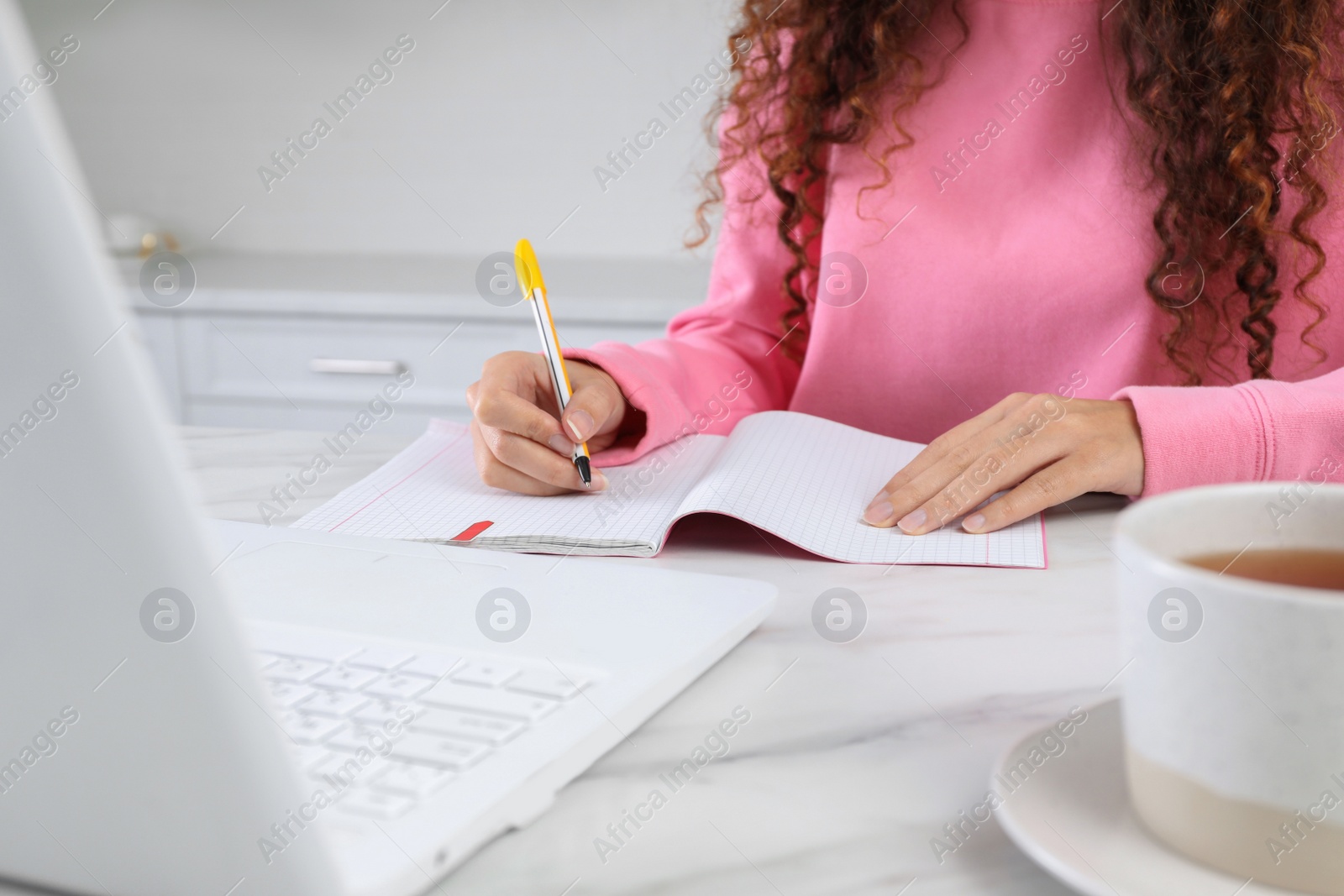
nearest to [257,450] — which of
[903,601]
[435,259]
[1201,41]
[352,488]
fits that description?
[352,488]

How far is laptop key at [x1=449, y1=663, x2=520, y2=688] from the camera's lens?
39 centimetres

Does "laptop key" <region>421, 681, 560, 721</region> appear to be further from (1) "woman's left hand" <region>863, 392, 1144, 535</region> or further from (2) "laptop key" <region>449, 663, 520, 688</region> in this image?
(1) "woman's left hand" <region>863, 392, 1144, 535</region>

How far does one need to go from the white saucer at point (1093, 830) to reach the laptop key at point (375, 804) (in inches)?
6.8

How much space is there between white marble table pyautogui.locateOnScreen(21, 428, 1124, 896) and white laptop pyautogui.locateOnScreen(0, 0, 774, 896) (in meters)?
0.02

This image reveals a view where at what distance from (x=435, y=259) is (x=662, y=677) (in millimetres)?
2184

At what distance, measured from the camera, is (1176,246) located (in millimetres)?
920

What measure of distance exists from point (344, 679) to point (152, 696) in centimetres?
16

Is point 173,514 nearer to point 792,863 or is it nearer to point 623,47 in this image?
point 792,863

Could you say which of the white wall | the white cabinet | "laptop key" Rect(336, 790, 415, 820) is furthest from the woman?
the white wall

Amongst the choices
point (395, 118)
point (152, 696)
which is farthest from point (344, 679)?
point (395, 118)

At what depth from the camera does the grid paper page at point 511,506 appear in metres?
0.63

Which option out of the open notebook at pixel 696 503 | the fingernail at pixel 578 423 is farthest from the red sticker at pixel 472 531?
the fingernail at pixel 578 423

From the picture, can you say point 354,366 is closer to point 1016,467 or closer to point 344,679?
point 1016,467

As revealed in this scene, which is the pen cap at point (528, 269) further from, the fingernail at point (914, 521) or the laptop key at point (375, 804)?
the laptop key at point (375, 804)
